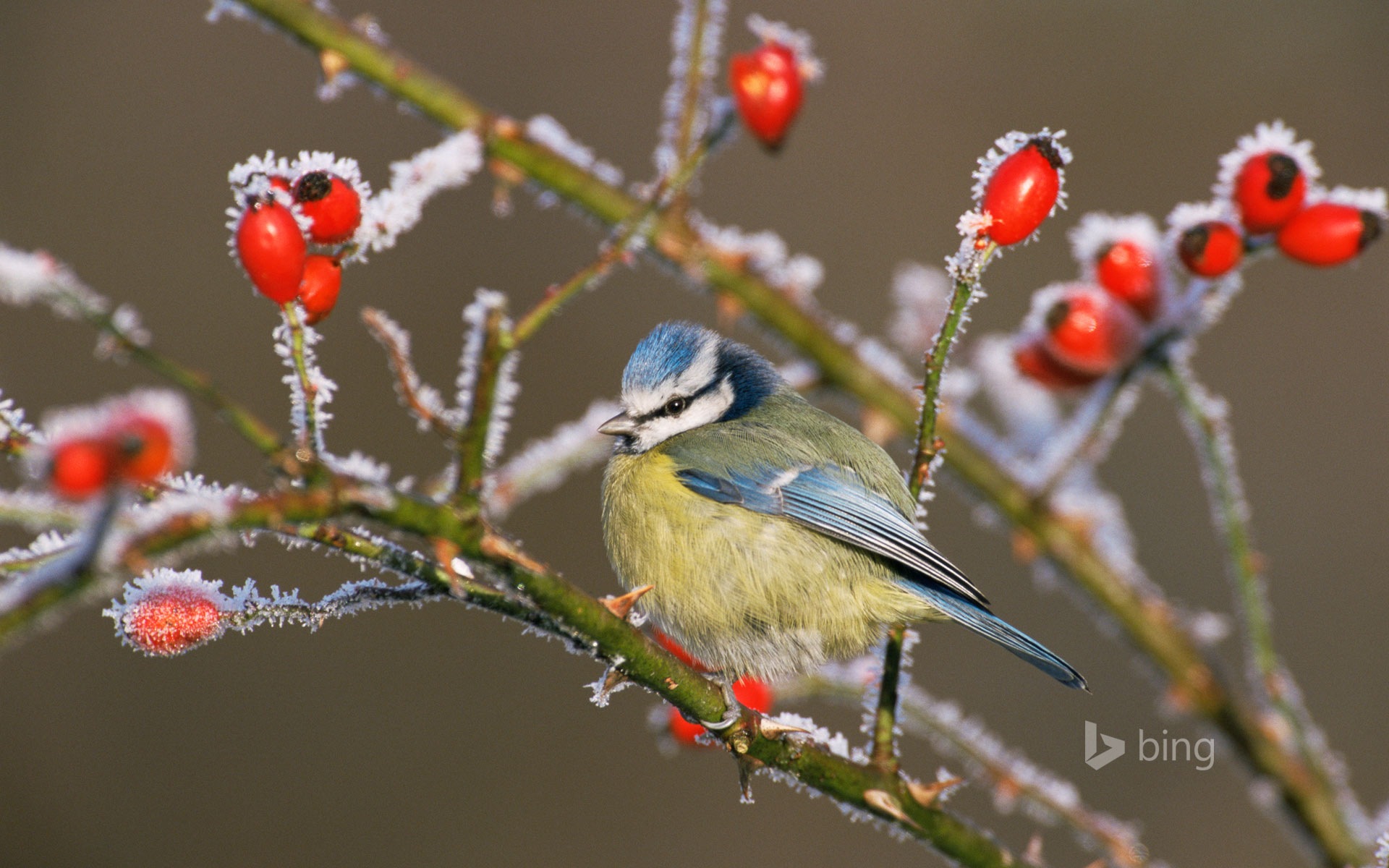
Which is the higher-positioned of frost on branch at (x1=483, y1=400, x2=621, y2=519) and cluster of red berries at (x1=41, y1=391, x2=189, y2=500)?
frost on branch at (x1=483, y1=400, x2=621, y2=519)

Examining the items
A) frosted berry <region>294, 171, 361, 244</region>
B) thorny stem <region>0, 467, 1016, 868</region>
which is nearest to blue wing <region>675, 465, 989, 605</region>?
thorny stem <region>0, 467, 1016, 868</region>

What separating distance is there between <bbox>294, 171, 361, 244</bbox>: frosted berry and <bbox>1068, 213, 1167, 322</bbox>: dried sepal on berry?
0.93 meters

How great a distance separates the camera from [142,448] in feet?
1.61

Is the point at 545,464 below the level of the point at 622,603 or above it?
above

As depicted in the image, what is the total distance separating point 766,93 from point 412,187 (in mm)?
443

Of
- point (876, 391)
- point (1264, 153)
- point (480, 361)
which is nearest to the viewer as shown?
point (480, 361)

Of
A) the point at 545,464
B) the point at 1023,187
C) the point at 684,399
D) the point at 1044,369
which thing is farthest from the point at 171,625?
the point at 1044,369

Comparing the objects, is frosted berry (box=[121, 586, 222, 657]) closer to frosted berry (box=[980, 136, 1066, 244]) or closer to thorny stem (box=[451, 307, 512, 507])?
thorny stem (box=[451, 307, 512, 507])

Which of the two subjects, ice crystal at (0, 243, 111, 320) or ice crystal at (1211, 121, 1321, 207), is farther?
ice crystal at (1211, 121, 1321, 207)

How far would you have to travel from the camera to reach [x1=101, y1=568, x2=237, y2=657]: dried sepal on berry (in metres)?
0.85

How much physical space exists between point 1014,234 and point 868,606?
28.8 inches

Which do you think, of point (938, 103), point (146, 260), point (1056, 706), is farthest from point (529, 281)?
point (1056, 706)

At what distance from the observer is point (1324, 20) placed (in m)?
3.69

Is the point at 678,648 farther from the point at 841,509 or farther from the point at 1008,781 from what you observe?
the point at 1008,781
